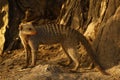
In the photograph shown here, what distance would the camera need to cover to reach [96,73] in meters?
6.68

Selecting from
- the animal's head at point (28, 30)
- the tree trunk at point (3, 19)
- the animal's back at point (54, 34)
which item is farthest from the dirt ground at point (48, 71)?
the tree trunk at point (3, 19)

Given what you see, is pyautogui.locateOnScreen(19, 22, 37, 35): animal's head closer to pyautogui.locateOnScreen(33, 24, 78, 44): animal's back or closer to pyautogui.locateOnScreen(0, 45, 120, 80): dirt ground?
pyautogui.locateOnScreen(33, 24, 78, 44): animal's back

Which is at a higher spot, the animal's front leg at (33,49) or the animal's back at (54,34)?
the animal's back at (54,34)

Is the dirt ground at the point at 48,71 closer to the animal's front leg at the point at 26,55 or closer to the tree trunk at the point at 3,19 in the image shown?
the animal's front leg at the point at 26,55

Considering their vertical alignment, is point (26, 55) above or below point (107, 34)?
below

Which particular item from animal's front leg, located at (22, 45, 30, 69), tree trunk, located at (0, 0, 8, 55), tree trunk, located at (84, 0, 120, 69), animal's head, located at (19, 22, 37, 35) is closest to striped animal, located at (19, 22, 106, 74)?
animal's head, located at (19, 22, 37, 35)

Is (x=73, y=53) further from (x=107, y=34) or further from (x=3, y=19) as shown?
(x=3, y=19)

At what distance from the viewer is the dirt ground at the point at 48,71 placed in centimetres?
633

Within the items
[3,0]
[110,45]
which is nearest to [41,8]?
[3,0]

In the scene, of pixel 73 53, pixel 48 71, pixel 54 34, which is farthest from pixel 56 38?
pixel 48 71

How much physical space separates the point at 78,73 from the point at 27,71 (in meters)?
0.92

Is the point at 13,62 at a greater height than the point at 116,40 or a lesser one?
lesser

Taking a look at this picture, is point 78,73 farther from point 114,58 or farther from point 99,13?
point 99,13

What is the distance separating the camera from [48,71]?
20.9 feet
